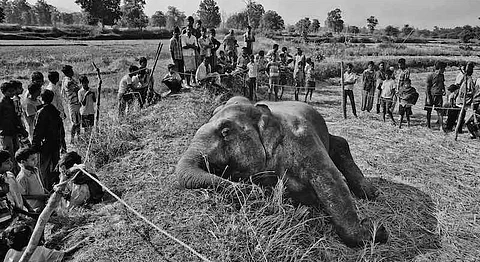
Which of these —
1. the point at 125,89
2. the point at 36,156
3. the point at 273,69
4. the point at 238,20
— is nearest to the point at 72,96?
the point at 125,89

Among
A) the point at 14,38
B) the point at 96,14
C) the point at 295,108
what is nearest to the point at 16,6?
the point at 96,14

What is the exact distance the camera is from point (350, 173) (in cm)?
625

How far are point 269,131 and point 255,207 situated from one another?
1103mm

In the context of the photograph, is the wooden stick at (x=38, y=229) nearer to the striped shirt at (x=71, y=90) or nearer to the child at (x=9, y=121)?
the child at (x=9, y=121)

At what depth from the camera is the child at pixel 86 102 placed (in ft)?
28.0

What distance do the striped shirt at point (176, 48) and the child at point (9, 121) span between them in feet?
17.3

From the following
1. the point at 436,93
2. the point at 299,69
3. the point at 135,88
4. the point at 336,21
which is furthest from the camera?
the point at 336,21

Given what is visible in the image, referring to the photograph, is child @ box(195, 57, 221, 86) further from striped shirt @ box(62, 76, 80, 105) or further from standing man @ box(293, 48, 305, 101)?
standing man @ box(293, 48, 305, 101)

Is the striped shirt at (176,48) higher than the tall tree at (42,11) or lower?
lower

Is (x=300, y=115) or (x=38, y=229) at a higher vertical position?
(x=300, y=115)

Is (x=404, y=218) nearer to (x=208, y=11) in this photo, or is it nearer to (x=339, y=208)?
(x=339, y=208)

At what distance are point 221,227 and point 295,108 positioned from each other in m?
2.46

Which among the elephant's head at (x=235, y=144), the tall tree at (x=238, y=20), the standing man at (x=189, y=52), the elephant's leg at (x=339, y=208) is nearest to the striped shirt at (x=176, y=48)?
the standing man at (x=189, y=52)

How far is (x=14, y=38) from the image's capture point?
3688cm
